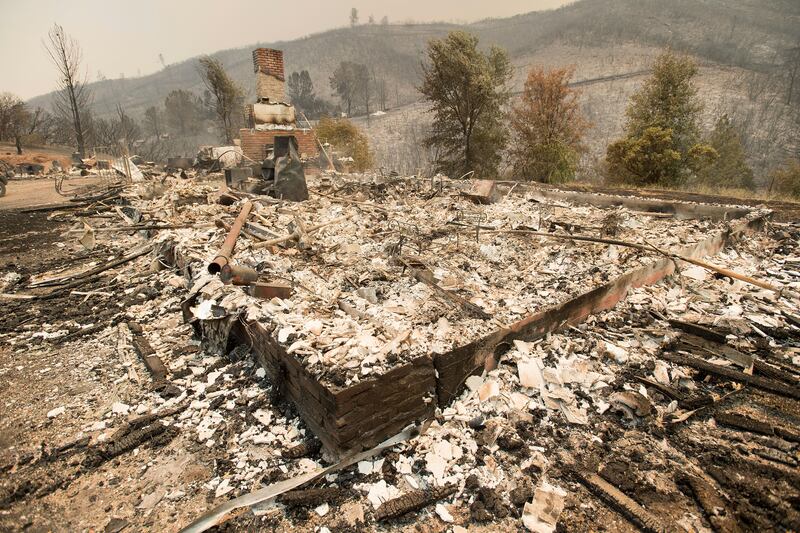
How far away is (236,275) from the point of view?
3402 millimetres

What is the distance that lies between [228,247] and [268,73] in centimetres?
931

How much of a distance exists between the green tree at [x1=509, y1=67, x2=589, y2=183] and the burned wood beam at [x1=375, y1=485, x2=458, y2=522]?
20.7m

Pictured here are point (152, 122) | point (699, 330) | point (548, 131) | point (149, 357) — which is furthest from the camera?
point (152, 122)

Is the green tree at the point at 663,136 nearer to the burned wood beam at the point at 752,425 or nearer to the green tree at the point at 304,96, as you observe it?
the burned wood beam at the point at 752,425

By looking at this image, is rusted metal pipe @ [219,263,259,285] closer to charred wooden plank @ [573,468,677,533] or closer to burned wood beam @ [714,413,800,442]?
charred wooden plank @ [573,468,677,533]

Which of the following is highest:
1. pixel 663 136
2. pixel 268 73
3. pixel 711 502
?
pixel 268 73

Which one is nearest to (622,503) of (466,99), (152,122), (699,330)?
(699,330)

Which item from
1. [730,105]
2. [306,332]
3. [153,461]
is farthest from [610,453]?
[730,105]

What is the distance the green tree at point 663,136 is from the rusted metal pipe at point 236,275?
18666 millimetres

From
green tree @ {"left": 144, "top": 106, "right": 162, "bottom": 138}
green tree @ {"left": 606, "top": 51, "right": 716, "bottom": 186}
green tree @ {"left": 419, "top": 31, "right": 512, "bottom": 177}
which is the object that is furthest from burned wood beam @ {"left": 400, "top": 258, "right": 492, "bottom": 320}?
green tree @ {"left": 144, "top": 106, "right": 162, "bottom": 138}

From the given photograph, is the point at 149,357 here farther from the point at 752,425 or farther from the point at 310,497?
the point at 752,425

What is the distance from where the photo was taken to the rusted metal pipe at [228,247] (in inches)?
137

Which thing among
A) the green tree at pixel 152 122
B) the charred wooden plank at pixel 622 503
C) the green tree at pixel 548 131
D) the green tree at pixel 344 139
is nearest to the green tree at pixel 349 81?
the green tree at pixel 152 122

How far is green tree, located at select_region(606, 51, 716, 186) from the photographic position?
16.7 m
